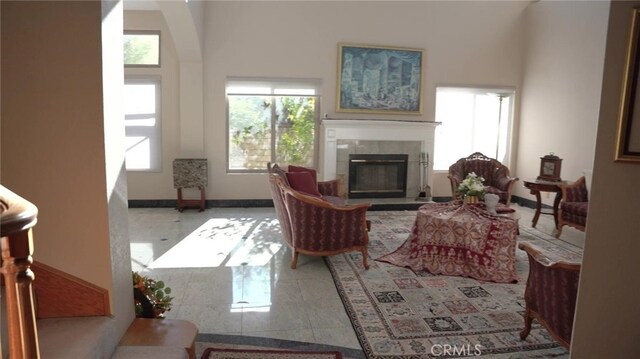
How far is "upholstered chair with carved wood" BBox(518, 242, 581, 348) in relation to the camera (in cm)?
236

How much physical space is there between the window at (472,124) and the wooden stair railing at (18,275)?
7.36 m

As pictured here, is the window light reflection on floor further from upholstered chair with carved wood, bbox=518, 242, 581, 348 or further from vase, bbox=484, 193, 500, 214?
upholstered chair with carved wood, bbox=518, 242, 581, 348

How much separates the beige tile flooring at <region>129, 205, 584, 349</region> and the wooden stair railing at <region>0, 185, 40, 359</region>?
177 centimetres

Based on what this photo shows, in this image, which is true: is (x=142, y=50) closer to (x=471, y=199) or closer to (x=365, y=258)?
(x=365, y=258)

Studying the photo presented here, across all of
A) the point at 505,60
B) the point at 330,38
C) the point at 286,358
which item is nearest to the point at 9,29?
the point at 286,358

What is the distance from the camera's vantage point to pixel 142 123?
7.07 m

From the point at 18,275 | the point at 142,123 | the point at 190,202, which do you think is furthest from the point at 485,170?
the point at 18,275

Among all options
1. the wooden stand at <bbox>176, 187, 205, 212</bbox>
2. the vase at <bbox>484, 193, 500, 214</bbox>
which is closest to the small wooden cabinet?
the wooden stand at <bbox>176, 187, 205, 212</bbox>

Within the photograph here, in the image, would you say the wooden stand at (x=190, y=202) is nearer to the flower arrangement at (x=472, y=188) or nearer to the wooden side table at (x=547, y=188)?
the flower arrangement at (x=472, y=188)

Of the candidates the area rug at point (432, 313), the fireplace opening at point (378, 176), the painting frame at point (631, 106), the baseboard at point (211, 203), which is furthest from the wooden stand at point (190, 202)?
the painting frame at point (631, 106)

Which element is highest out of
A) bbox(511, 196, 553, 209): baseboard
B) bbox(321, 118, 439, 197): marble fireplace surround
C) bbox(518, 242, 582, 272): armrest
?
bbox(321, 118, 439, 197): marble fireplace surround

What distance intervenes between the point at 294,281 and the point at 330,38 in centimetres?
469

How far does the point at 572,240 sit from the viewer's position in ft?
17.8

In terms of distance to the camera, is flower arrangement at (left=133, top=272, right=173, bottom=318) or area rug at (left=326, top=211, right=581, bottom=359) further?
area rug at (left=326, top=211, right=581, bottom=359)
